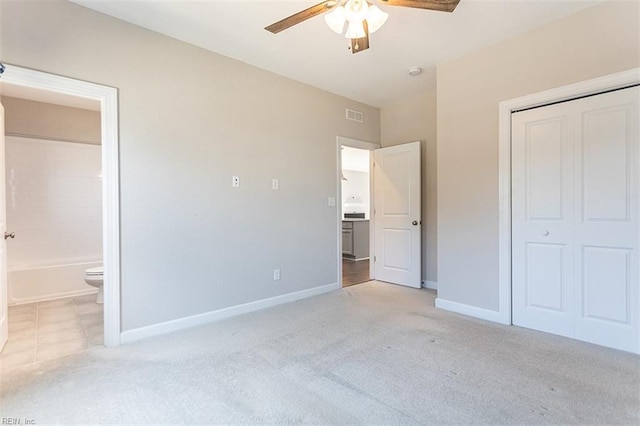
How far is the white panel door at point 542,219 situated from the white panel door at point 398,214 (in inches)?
58.0

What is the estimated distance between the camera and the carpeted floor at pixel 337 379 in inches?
67.6

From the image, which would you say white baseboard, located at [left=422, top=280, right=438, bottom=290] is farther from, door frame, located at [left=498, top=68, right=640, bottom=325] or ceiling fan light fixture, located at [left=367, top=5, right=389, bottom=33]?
ceiling fan light fixture, located at [left=367, top=5, right=389, bottom=33]

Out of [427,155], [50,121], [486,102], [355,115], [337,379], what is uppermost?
[355,115]

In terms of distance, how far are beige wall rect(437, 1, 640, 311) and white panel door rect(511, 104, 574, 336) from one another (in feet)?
A: 0.64

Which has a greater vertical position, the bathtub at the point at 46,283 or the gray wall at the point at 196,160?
the gray wall at the point at 196,160

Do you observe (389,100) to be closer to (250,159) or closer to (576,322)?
(250,159)

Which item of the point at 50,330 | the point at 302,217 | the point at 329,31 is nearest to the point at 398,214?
the point at 302,217

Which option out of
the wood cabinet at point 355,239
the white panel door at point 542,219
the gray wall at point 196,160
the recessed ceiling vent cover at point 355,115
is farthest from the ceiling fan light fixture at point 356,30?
the wood cabinet at point 355,239

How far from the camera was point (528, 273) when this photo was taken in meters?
2.91

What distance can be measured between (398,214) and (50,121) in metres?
4.66

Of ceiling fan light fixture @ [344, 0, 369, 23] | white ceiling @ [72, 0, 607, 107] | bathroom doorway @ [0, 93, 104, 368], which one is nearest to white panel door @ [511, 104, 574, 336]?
white ceiling @ [72, 0, 607, 107]

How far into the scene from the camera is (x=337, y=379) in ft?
6.77

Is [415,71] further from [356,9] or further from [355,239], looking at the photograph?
[355,239]

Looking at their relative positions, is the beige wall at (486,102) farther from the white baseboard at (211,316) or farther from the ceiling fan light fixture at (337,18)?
the ceiling fan light fixture at (337,18)
